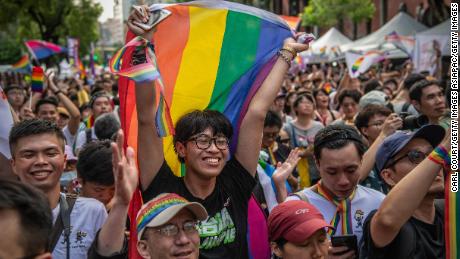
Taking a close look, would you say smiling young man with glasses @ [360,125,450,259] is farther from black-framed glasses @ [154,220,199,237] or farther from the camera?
the camera

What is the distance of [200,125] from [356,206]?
95 centimetres

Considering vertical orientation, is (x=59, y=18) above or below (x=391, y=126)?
above

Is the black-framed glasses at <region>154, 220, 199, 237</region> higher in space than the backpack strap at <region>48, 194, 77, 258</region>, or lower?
higher

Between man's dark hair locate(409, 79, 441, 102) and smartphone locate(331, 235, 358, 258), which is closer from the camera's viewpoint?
smartphone locate(331, 235, 358, 258)

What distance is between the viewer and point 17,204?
2047 millimetres

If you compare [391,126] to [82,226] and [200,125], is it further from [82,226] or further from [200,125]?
[82,226]

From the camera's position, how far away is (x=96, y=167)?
4.02 m

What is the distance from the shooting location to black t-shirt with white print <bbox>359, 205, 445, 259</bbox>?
9.39 ft

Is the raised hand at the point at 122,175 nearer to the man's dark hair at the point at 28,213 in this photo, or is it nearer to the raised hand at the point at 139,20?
the man's dark hair at the point at 28,213

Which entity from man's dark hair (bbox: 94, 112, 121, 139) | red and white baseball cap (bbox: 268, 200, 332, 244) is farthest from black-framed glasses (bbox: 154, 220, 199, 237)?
man's dark hair (bbox: 94, 112, 121, 139)

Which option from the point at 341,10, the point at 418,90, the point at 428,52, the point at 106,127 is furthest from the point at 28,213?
the point at 341,10

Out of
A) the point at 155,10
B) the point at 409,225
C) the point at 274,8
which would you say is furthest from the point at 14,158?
the point at 274,8

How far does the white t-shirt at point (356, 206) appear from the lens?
3457 millimetres

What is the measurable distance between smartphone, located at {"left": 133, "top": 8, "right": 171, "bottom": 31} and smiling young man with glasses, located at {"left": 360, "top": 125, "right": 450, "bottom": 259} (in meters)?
1.33
